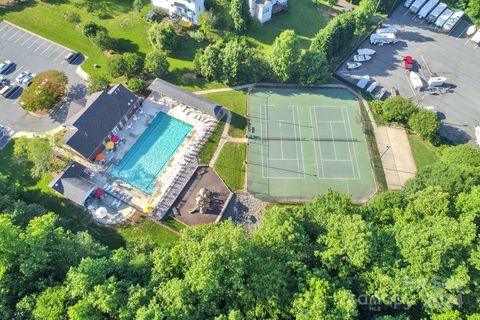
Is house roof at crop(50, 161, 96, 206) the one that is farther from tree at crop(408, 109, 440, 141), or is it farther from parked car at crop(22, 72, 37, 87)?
tree at crop(408, 109, 440, 141)

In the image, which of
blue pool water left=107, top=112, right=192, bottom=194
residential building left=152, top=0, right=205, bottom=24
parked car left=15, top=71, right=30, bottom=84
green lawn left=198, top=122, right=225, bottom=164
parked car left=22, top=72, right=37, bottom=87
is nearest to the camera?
blue pool water left=107, top=112, right=192, bottom=194

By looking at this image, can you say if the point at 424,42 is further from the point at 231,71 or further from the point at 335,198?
the point at 335,198

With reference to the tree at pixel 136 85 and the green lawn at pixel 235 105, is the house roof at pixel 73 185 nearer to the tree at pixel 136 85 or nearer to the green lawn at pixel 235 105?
the tree at pixel 136 85

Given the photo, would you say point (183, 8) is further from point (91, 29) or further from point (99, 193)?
point (99, 193)

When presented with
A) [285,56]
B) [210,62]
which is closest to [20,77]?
[210,62]

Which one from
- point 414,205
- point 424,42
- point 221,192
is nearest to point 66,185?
point 221,192

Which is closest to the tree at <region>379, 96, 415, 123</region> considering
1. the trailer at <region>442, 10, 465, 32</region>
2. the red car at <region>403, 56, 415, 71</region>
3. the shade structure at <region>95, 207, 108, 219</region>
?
the red car at <region>403, 56, 415, 71</region>

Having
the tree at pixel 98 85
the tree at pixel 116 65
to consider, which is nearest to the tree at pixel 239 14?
the tree at pixel 116 65
